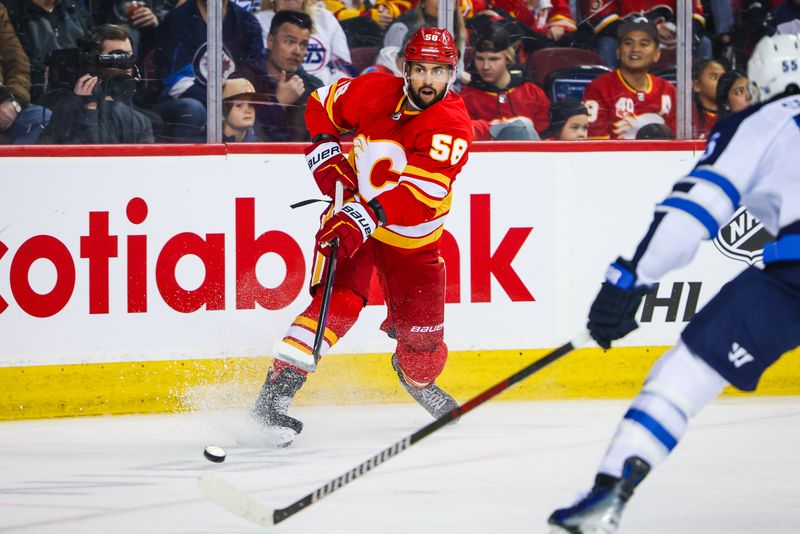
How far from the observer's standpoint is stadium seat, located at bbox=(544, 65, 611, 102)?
5.10 metres

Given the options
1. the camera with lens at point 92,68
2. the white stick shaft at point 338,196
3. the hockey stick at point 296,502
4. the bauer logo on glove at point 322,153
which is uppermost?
the camera with lens at point 92,68

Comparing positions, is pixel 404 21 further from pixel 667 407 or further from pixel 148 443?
pixel 667 407

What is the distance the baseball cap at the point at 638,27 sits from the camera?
513 centimetres

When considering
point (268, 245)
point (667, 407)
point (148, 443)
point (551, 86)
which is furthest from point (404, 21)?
point (667, 407)

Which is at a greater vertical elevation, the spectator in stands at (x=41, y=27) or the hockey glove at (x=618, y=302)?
the spectator in stands at (x=41, y=27)

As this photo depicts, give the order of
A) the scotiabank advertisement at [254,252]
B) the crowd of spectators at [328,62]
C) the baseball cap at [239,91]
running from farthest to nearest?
the baseball cap at [239,91] < the crowd of spectators at [328,62] < the scotiabank advertisement at [254,252]

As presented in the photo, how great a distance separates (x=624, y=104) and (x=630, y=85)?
0.27 ft

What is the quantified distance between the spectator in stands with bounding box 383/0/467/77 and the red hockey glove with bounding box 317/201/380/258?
134 centimetres

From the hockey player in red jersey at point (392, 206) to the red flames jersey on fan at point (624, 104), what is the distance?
1198 mm

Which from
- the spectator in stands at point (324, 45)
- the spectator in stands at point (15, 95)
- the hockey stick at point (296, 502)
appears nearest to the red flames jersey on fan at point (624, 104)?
the spectator in stands at point (324, 45)

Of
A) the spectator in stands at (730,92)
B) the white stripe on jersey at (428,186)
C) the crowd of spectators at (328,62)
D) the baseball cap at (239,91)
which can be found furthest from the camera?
the spectator in stands at (730,92)

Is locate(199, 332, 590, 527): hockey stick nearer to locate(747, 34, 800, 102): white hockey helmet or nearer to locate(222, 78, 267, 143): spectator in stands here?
locate(747, 34, 800, 102): white hockey helmet

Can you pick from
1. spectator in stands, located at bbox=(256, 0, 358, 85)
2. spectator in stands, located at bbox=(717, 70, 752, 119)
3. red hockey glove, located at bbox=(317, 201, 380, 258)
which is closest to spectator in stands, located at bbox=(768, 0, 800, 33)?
spectator in stands, located at bbox=(717, 70, 752, 119)

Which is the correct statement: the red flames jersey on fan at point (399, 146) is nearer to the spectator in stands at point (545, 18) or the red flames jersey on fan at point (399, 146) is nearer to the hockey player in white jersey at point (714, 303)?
the spectator in stands at point (545, 18)
